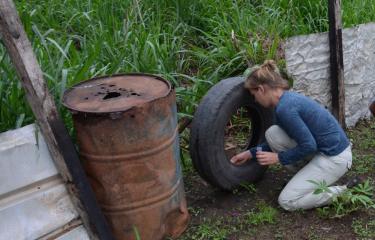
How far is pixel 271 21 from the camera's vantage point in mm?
5469

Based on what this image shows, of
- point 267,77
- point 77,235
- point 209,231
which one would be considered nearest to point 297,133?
point 267,77

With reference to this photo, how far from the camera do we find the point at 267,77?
3477 millimetres

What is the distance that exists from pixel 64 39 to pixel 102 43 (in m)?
0.73

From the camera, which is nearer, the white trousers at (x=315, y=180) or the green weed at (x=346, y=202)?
the green weed at (x=346, y=202)

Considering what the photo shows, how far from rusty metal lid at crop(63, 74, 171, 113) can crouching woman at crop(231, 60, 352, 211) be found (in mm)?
724

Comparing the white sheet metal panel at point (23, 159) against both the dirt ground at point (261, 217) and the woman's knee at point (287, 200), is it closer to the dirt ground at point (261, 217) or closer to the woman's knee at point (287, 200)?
the dirt ground at point (261, 217)

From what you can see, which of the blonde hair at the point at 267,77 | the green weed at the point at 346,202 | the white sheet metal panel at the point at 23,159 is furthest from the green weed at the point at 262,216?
the white sheet metal panel at the point at 23,159

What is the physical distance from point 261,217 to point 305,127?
676 millimetres

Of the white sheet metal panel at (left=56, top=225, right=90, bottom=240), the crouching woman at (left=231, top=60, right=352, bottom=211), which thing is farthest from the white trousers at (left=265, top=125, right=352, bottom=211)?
the white sheet metal panel at (left=56, top=225, right=90, bottom=240)

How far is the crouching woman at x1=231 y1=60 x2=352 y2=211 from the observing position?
343cm

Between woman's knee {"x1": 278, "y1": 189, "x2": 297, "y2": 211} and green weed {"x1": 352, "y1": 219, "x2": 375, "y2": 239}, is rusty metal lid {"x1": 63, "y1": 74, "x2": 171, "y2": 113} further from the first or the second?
green weed {"x1": 352, "y1": 219, "x2": 375, "y2": 239}

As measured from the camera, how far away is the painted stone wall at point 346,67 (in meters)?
4.72

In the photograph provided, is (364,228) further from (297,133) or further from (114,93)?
(114,93)

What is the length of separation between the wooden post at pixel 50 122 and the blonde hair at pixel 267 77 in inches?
52.2
